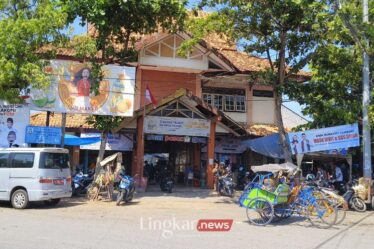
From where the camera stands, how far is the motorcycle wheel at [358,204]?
58.4 feet

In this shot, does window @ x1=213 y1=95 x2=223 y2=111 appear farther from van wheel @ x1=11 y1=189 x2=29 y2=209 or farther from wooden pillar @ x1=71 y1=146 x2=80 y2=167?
van wheel @ x1=11 y1=189 x2=29 y2=209

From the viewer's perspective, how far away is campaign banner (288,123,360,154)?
65.2 feet

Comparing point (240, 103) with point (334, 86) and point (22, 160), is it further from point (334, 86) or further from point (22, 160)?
point (22, 160)

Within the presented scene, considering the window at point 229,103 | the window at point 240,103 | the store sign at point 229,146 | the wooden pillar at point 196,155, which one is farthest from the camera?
the window at point 240,103

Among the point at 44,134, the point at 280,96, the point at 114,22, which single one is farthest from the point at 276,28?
the point at 44,134

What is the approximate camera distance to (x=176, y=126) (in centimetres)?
2377

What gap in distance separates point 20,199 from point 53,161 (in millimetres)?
1643

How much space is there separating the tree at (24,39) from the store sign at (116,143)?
6.82 meters

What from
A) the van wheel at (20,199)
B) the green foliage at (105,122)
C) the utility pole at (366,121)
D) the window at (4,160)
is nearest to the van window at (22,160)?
the window at (4,160)

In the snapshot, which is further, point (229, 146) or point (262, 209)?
point (229, 146)

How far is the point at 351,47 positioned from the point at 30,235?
52.7 ft

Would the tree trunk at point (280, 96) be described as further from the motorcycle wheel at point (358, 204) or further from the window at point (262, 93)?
the window at point (262, 93)

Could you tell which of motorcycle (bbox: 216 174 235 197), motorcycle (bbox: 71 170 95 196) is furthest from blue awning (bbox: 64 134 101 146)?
motorcycle (bbox: 216 174 235 197)

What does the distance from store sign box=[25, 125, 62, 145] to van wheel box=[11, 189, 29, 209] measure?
584cm
